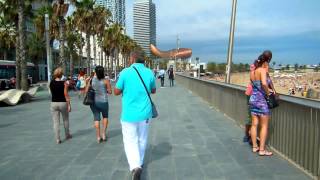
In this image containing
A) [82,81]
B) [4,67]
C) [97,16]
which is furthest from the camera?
[97,16]

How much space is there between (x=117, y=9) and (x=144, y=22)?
77.1 metres

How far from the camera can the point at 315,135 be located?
586cm

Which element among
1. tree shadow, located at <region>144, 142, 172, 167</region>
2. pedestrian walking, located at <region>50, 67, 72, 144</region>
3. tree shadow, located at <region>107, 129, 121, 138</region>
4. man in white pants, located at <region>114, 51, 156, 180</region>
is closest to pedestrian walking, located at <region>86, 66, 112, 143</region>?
pedestrian walking, located at <region>50, 67, 72, 144</region>

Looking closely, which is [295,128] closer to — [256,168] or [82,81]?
[256,168]

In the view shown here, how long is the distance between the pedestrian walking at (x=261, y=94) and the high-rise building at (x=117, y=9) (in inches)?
2356

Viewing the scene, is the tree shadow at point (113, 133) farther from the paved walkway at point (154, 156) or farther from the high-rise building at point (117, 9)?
the high-rise building at point (117, 9)

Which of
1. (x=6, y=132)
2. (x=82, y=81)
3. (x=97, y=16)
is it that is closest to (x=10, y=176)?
(x=6, y=132)

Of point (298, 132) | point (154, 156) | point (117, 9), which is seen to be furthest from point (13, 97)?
point (117, 9)

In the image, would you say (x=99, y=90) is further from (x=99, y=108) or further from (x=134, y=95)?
(x=134, y=95)

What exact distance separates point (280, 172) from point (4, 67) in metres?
43.6

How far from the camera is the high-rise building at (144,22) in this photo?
5472 inches

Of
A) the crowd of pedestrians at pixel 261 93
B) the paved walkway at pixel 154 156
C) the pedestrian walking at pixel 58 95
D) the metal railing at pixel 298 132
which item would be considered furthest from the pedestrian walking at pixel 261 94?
Answer: the pedestrian walking at pixel 58 95

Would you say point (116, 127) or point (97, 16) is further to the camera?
point (97, 16)

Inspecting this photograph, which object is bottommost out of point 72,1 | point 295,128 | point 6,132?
point 6,132
